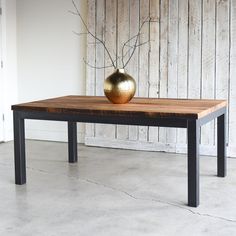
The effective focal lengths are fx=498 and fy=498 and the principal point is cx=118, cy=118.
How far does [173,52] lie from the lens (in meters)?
5.50

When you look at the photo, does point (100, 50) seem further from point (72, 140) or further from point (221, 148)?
point (221, 148)

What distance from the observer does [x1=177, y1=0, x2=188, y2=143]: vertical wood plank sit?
5.40 meters

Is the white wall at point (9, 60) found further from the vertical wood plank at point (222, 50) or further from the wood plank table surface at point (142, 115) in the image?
the vertical wood plank at point (222, 50)

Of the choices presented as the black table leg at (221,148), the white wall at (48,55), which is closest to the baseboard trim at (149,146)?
the white wall at (48,55)

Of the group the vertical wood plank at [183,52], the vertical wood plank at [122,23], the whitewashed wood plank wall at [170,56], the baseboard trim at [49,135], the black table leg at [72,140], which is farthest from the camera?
the baseboard trim at [49,135]

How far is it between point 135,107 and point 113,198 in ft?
2.42

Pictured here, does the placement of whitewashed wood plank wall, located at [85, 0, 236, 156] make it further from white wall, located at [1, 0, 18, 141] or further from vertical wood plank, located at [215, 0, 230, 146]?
white wall, located at [1, 0, 18, 141]

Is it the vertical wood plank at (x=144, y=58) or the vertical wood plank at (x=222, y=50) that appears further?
the vertical wood plank at (x=144, y=58)

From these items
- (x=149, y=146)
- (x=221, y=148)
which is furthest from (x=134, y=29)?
(x=221, y=148)

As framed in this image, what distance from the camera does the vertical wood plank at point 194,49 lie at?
5342 millimetres

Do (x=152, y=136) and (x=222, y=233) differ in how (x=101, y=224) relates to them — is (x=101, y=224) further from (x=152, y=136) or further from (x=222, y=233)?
(x=152, y=136)

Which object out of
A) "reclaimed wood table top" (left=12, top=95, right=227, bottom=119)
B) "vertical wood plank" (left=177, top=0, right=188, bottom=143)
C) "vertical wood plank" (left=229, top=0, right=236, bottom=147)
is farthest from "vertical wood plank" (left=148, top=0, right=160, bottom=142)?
"reclaimed wood table top" (left=12, top=95, right=227, bottom=119)

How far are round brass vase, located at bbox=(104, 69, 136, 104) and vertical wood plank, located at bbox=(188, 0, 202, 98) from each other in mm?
1399

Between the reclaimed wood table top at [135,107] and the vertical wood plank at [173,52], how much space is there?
112 cm
